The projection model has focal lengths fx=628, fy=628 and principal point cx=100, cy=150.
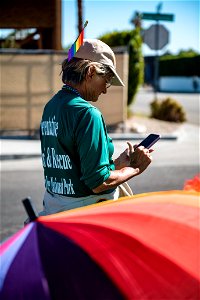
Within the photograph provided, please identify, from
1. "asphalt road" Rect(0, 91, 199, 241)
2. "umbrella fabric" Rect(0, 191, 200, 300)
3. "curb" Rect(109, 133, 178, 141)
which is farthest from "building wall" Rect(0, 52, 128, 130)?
"umbrella fabric" Rect(0, 191, 200, 300)

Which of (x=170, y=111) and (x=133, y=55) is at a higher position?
(x=133, y=55)

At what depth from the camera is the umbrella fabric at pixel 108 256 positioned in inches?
72.5

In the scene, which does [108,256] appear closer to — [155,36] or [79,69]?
[79,69]

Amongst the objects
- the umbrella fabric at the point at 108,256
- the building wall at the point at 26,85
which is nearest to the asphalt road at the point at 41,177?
the building wall at the point at 26,85

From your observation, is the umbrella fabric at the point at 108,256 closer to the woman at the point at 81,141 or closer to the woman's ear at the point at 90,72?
the woman at the point at 81,141

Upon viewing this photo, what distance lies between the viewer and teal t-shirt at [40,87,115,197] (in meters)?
2.63

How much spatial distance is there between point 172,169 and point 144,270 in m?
9.49

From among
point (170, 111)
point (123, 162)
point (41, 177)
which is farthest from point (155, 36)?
point (123, 162)

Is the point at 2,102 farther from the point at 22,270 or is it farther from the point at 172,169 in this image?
the point at 22,270

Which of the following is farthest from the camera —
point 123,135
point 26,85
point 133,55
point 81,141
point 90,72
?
point 133,55

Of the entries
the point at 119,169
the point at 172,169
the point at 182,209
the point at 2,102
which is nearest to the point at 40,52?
the point at 2,102

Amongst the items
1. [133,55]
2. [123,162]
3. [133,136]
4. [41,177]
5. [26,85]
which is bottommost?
Result: [41,177]

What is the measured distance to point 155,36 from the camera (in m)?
19.5

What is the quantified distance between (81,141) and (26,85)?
1256cm
